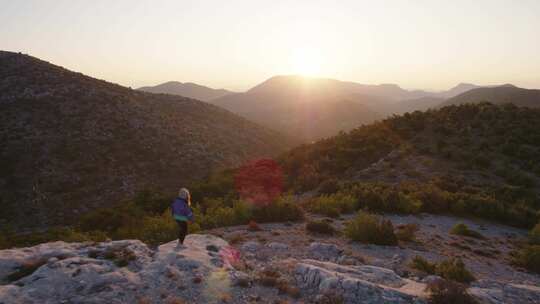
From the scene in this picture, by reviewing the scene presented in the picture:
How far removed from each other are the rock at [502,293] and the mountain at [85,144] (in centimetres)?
3042

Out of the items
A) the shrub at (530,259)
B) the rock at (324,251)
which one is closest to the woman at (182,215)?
the rock at (324,251)

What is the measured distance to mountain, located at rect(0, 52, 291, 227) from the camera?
1361 inches

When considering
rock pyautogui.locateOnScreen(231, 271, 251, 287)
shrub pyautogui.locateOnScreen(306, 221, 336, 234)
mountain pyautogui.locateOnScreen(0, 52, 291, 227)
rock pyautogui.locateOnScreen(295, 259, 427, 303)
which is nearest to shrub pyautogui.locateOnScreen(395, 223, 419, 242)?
shrub pyautogui.locateOnScreen(306, 221, 336, 234)

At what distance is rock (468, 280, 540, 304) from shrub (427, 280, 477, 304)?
0.50 m

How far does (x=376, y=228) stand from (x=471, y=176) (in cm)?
1537

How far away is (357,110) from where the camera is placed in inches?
5979

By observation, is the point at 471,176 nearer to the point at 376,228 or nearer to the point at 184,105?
the point at 376,228

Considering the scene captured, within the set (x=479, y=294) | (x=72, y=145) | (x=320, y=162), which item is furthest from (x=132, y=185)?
(x=479, y=294)

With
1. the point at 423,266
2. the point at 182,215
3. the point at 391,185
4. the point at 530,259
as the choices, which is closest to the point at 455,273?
the point at 423,266

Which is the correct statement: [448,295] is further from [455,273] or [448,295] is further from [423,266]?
[423,266]

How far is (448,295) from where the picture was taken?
285 inches

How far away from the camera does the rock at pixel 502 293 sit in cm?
779

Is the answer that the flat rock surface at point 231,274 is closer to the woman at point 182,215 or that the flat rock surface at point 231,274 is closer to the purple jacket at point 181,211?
A: the woman at point 182,215

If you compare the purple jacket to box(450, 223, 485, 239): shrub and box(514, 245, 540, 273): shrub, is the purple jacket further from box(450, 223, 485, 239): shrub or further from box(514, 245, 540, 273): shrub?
box(450, 223, 485, 239): shrub
